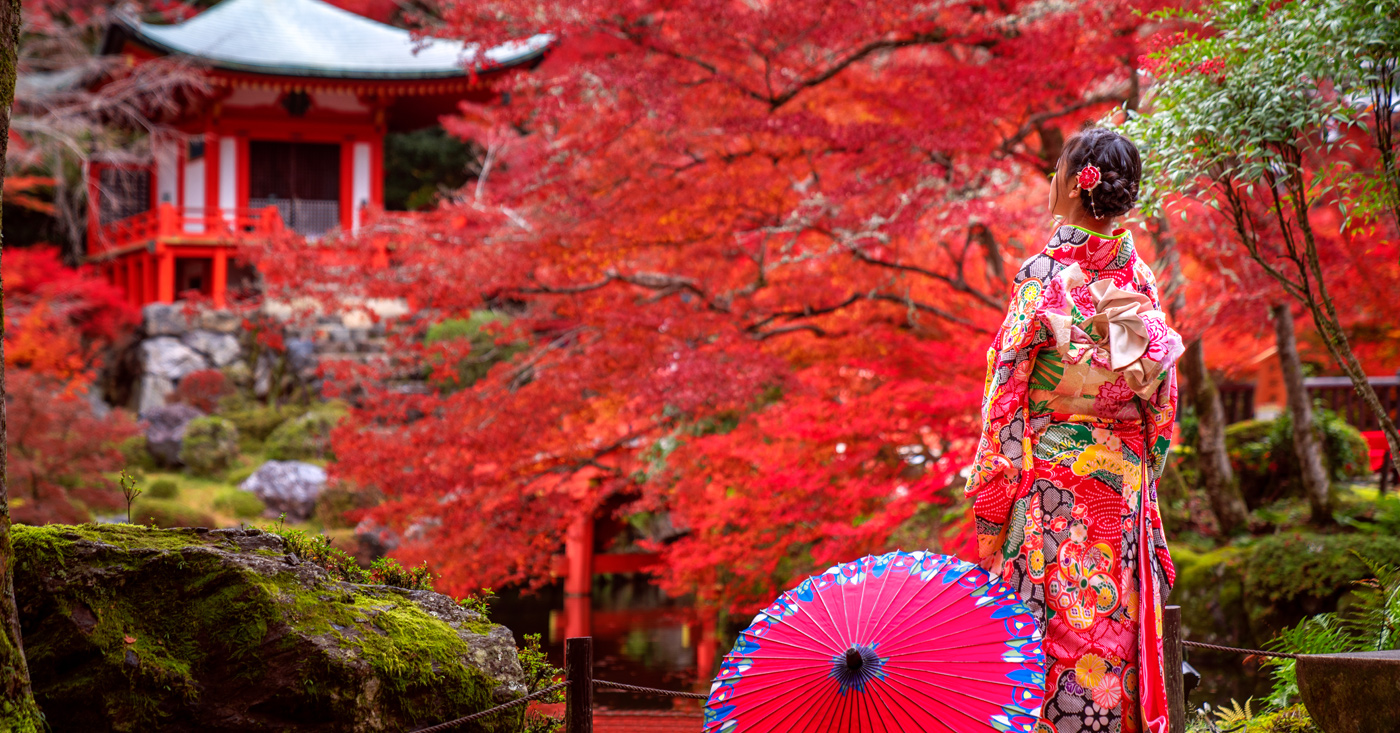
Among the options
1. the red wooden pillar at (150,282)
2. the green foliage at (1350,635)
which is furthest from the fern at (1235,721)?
the red wooden pillar at (150,282)

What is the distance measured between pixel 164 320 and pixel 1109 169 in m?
15.0

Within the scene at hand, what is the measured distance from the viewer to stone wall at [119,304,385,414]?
14.4 metres

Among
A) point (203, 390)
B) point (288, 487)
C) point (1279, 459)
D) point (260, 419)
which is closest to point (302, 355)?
point (260, 419)

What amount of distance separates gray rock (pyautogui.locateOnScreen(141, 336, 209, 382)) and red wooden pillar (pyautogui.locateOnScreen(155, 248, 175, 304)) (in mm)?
883

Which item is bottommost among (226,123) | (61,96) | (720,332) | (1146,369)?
(1146,369)

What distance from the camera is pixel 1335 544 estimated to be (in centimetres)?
612

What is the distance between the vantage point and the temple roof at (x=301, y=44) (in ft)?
46.6

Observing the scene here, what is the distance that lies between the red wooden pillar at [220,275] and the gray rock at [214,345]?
44cm

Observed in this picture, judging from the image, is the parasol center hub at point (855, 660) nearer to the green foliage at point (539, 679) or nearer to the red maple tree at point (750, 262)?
the green foliage at point (539, 679)

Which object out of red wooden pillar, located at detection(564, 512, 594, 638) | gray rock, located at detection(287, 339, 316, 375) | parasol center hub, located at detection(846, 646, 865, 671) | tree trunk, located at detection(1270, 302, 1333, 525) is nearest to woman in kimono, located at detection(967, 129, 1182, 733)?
parasol center hub, located at detection(846, 646, 865, 671)

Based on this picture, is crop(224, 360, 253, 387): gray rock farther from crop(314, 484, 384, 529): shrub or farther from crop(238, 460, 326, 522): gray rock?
crop(314, 484, 384, 529): shrub

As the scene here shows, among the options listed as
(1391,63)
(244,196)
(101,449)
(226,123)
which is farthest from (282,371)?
(1391,63)

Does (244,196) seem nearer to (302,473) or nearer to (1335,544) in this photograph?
(302,473)

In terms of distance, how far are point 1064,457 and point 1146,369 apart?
271mm
